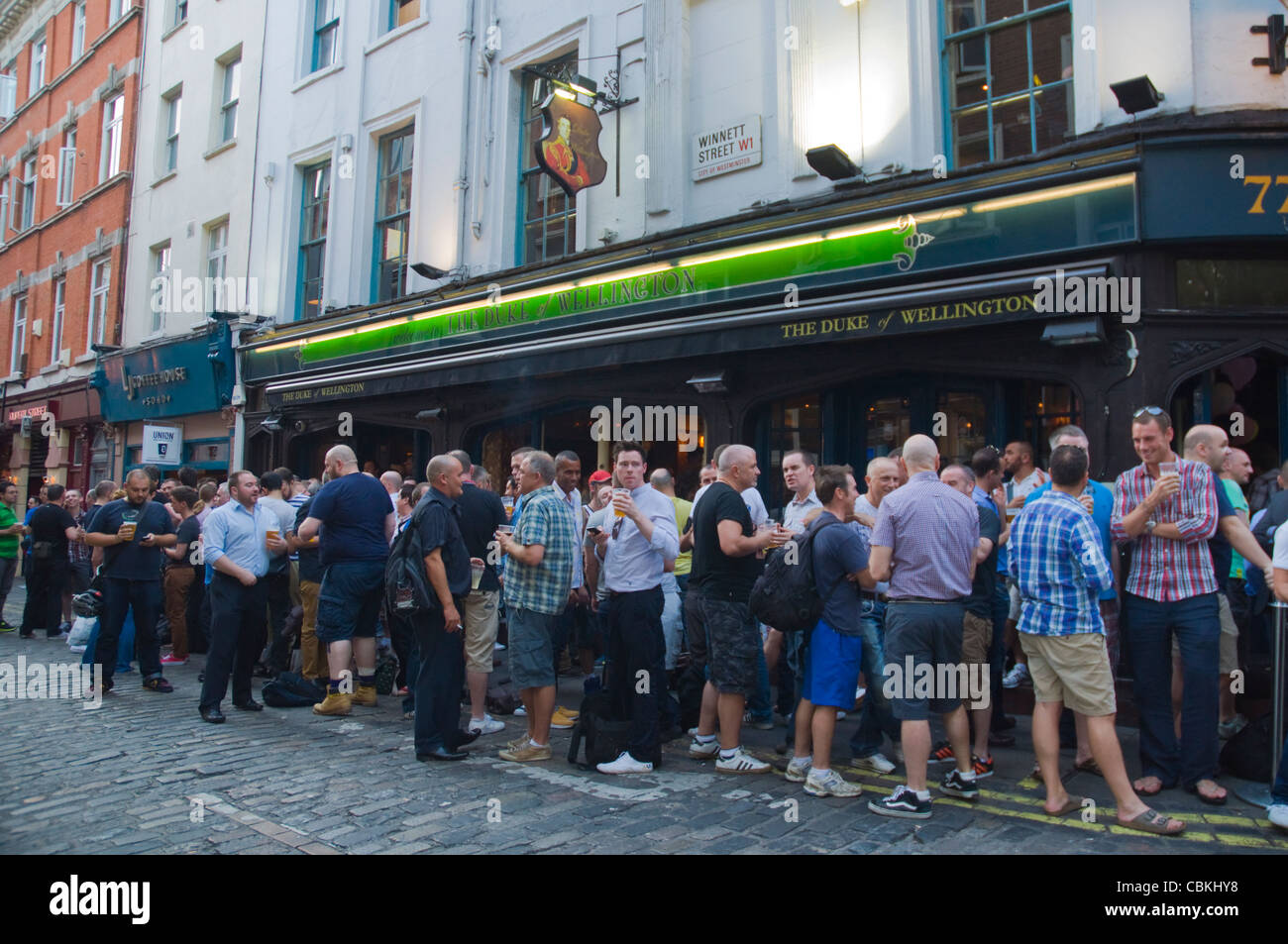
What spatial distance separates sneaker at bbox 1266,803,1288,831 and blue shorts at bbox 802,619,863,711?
1.98 metres

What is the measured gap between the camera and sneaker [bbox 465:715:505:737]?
6.22 metres

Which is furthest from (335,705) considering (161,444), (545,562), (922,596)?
(161,444)

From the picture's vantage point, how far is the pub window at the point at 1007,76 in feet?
24.6

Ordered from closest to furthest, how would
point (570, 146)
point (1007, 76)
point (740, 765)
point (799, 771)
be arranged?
point (799, 771), point (740, 765), point (1007, 76), point (570, 146)

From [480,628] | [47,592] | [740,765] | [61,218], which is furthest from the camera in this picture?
[61,218]

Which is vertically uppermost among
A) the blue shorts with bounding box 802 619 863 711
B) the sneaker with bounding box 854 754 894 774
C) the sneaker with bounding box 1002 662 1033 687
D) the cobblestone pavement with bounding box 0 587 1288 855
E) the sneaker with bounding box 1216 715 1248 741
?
the blue shorts with bounding box 802 619 863 711

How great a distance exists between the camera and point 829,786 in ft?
15.4

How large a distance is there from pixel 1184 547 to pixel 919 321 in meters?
3.22

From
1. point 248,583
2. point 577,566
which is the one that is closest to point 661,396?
point 577,566

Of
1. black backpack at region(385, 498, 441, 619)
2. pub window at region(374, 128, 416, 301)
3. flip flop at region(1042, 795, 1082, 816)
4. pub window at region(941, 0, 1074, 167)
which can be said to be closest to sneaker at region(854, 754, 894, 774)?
flip flop at region(1042, 795, 1082, 816)

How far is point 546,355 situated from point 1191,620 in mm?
7505

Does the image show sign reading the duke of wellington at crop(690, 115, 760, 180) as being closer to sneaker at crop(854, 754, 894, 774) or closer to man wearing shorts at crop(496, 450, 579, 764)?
man wearing shorts at crop(496, 450, 579, 764)

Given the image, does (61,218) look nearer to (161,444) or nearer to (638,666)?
(161,444)

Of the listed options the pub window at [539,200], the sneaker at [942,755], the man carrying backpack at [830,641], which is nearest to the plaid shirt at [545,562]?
the man carrying backpack at [830,641]
